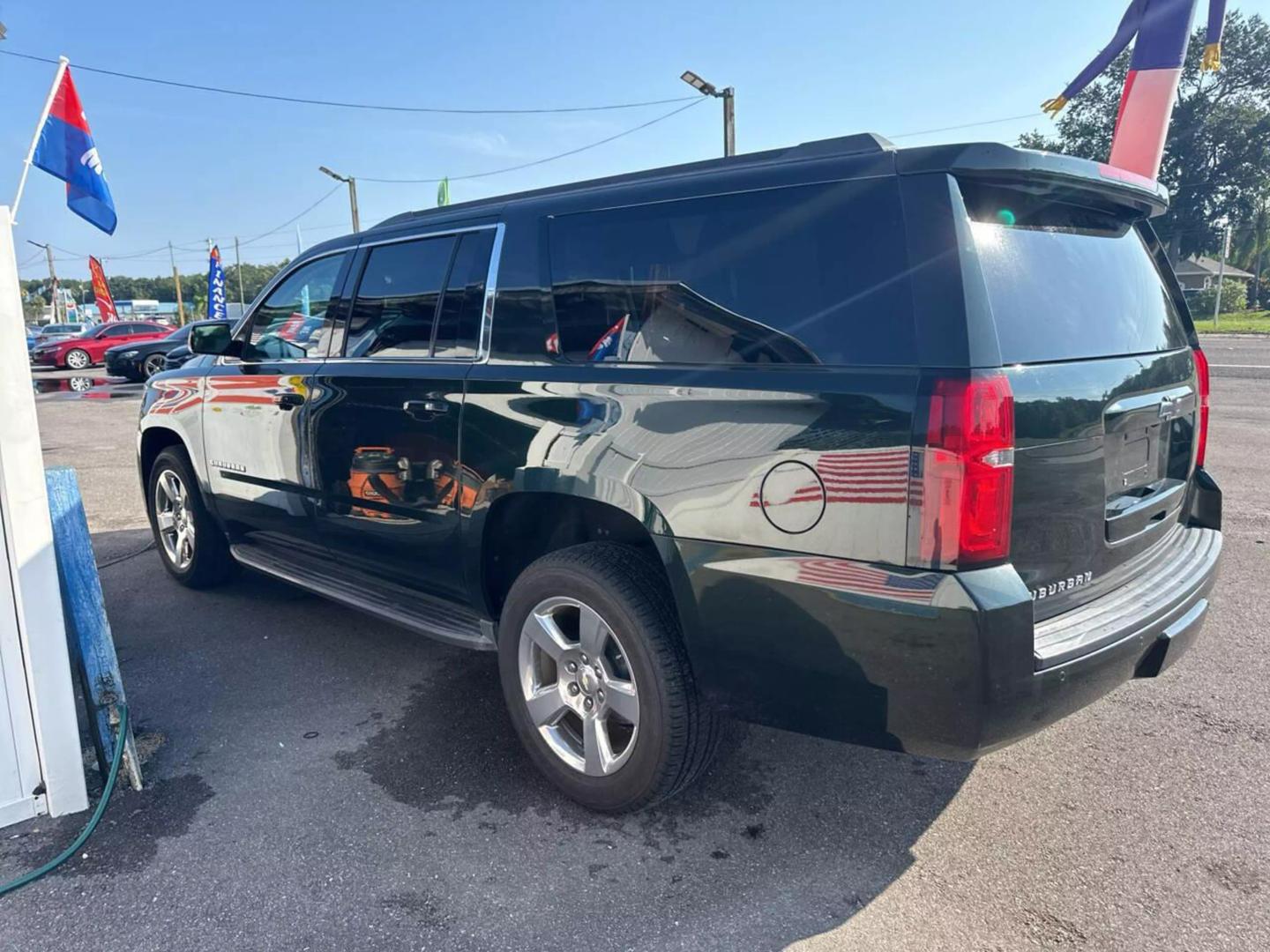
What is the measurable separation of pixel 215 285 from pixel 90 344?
572 centimetres

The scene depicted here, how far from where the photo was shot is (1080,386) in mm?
2363

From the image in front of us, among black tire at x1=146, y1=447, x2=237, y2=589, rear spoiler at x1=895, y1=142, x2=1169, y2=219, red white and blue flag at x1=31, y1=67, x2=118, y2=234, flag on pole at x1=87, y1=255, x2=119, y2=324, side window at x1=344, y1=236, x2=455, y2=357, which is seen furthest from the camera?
flag on pole at x1=87, y1=255, x2=119, y2=324

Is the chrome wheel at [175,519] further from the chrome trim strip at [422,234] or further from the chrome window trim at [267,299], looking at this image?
the chrome trim strip at [422,234]

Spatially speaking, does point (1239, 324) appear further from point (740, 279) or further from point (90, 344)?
point (740, 279)

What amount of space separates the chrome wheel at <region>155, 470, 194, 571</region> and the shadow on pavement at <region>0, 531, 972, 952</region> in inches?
53.6

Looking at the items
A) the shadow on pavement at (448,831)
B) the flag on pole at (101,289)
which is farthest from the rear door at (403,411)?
the flag on pole at (101,289)

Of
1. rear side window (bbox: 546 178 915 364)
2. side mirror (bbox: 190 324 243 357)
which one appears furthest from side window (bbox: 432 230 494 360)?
side mirror (bbox: 190 324 243 357)

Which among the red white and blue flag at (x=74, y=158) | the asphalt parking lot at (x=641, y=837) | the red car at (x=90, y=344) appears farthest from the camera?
the red car at (x=90, y=344)

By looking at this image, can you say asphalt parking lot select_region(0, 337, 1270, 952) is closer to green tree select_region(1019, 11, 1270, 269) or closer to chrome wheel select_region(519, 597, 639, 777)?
chrome wheel select_region(519, 597, 639, 777)

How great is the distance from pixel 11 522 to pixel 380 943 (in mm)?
1715

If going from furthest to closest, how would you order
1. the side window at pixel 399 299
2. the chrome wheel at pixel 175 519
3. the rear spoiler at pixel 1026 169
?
the chrome wheel at pixel 175 519
the side window at pixel 399 299
the rear spoiler at pixel 1026 169

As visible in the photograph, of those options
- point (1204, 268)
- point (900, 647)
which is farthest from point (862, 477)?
point (1204, 268)

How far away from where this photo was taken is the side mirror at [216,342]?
181 inches

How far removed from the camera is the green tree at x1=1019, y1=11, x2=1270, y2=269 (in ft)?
191
